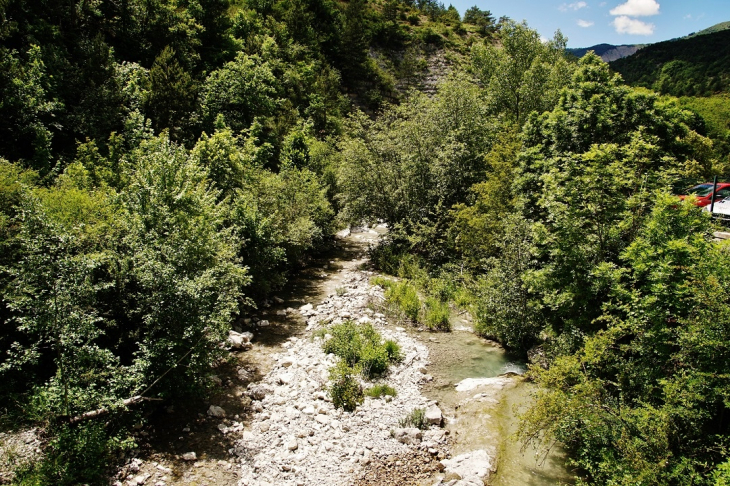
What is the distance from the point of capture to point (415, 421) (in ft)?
33.4

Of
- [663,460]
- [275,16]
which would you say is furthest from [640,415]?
[275,16]

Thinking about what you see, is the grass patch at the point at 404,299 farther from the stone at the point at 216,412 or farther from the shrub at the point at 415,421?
the stone at the point at 216,412

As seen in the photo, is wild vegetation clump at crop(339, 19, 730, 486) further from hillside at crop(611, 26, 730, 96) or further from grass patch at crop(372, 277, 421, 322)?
hillside at crop(611, 26, 730, 96)

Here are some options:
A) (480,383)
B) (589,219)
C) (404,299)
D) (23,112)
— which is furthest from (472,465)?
(23,112)

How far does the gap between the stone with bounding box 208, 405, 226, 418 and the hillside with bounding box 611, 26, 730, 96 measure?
362 feet

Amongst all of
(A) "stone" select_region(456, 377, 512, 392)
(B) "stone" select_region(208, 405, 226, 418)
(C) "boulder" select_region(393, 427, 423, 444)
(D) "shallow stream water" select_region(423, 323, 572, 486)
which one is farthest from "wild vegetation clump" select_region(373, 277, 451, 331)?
(B) "stone" select_region(208, 405, 226, 418)

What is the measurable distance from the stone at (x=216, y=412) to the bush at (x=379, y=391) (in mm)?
3997

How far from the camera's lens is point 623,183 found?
10281 mm

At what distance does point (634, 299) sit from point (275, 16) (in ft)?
184

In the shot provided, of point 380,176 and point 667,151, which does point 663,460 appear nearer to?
point 667,151

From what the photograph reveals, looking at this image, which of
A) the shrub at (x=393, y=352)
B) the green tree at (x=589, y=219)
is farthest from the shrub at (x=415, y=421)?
the green tree at (x=589, y=219)

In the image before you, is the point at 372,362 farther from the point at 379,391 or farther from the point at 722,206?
the point at 722,206

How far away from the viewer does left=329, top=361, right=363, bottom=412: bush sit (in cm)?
1089

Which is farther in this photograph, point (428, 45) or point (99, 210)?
point (428, 45)
